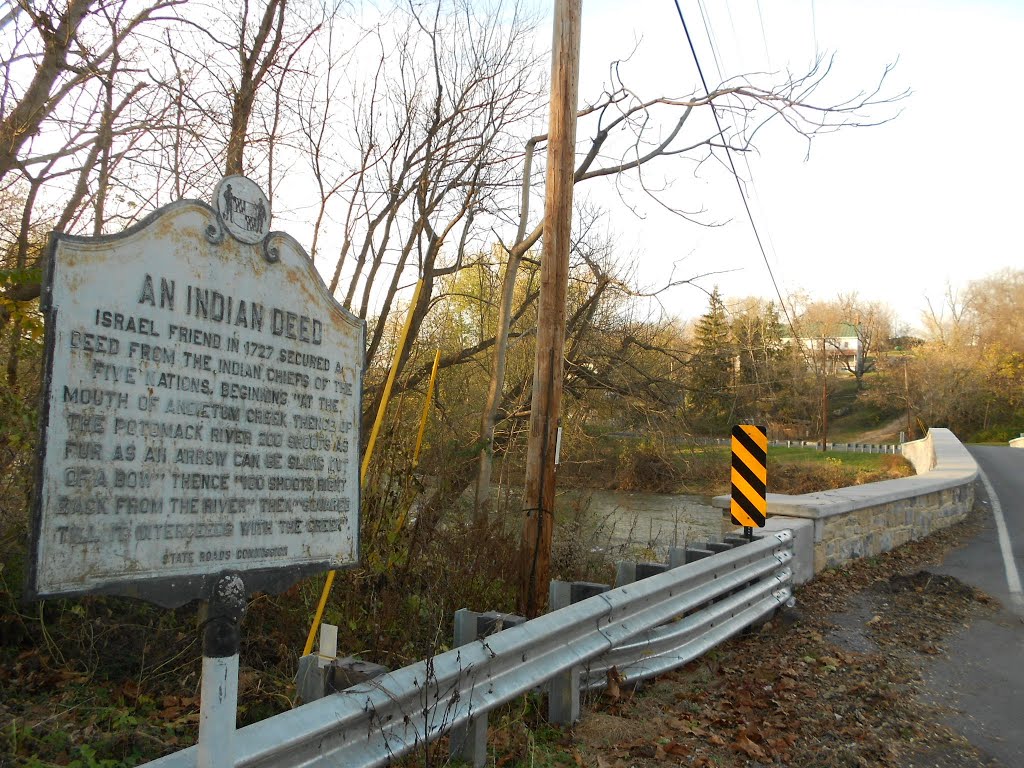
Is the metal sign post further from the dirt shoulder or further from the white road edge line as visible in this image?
the white road edge line

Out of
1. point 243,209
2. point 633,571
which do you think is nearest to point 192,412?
point 243,209

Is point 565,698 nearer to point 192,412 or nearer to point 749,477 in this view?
point 192,412

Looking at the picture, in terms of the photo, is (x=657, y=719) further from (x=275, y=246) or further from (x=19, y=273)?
(x=19, y=273)

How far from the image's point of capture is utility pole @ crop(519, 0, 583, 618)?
6.61 m

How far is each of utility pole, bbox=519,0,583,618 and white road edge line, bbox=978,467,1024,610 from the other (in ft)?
16.9

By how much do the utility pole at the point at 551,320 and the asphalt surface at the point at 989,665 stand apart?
290 cm

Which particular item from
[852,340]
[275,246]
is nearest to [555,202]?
→ [275,246]

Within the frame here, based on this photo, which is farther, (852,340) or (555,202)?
(852,340)

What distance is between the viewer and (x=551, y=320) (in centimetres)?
674

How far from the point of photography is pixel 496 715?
15.0ft

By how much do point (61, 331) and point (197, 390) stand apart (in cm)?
42

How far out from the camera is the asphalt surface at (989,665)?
4895 mm

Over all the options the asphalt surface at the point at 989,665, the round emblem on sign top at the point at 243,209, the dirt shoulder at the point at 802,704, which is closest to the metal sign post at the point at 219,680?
the round emblem on sign top at the point at 243,209

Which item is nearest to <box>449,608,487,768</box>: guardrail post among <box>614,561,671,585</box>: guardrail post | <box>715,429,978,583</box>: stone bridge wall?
<box>614,561,671,585</box>: guardrail post
